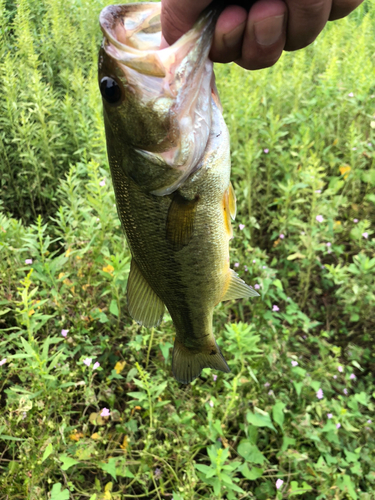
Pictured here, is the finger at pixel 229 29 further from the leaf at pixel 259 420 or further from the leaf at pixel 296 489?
the leaf at pixel 296 489

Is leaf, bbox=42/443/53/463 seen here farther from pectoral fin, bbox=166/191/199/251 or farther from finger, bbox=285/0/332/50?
finger, bbox=285/0/332/50

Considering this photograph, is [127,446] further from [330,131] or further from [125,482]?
[330,131]

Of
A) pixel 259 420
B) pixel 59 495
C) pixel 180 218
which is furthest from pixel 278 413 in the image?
pixel 180 218

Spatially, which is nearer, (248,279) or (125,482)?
(125,482)

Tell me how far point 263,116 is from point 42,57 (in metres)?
2.88

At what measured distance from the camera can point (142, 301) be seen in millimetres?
1523

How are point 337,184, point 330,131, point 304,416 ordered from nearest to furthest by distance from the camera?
point 304,416 < point 337,184 < point 330,131

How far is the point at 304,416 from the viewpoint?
7.77ft

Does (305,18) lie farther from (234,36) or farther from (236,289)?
(236,289)

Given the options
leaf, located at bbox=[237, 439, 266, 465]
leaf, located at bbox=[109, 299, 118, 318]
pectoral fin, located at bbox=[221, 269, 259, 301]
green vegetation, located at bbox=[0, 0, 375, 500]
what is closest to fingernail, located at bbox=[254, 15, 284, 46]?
pectoral fin, located at bbox=[221, 269, 259, 301]

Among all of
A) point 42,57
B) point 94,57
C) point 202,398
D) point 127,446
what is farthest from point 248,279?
point 42,57

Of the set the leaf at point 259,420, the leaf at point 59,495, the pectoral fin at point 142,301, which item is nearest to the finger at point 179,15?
Answer: the pectoral fin at point 142,301

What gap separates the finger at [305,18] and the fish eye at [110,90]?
21.0 inches

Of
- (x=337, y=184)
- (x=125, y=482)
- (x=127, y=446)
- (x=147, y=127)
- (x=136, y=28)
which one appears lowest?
(x=125, y=482)
